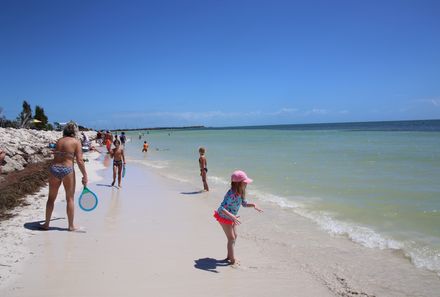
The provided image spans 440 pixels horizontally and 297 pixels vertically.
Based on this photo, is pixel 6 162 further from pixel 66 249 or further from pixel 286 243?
pixel 286 243

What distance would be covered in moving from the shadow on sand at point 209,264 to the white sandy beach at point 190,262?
14 mm

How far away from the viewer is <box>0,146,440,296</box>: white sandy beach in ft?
14.1

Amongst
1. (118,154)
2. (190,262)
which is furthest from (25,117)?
(190,262)

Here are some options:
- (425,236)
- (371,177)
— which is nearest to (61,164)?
(425,236)

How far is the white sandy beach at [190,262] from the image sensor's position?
4289 millimetres

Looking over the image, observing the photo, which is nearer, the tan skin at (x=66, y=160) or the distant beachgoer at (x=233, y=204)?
the distant beachgoer at (x=233, y=204)

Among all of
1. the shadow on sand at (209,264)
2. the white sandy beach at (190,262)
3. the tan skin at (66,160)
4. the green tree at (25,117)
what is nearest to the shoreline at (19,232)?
the white sandy beach at (190,262)

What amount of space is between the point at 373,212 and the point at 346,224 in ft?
4.33

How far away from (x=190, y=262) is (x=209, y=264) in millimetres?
272

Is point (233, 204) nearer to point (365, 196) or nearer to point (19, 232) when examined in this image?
point (19, 232)

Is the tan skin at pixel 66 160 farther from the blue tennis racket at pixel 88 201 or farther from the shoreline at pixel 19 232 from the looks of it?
the shoreline at pixel 19 232

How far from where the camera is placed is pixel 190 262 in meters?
5.09

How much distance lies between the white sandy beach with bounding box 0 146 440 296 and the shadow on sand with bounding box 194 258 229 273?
0.6 inches

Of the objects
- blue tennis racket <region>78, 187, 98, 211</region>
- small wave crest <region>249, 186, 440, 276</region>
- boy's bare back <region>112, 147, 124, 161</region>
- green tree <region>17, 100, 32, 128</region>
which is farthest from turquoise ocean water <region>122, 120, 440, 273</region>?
green tree <region>17, 100, 32, 128</region>
